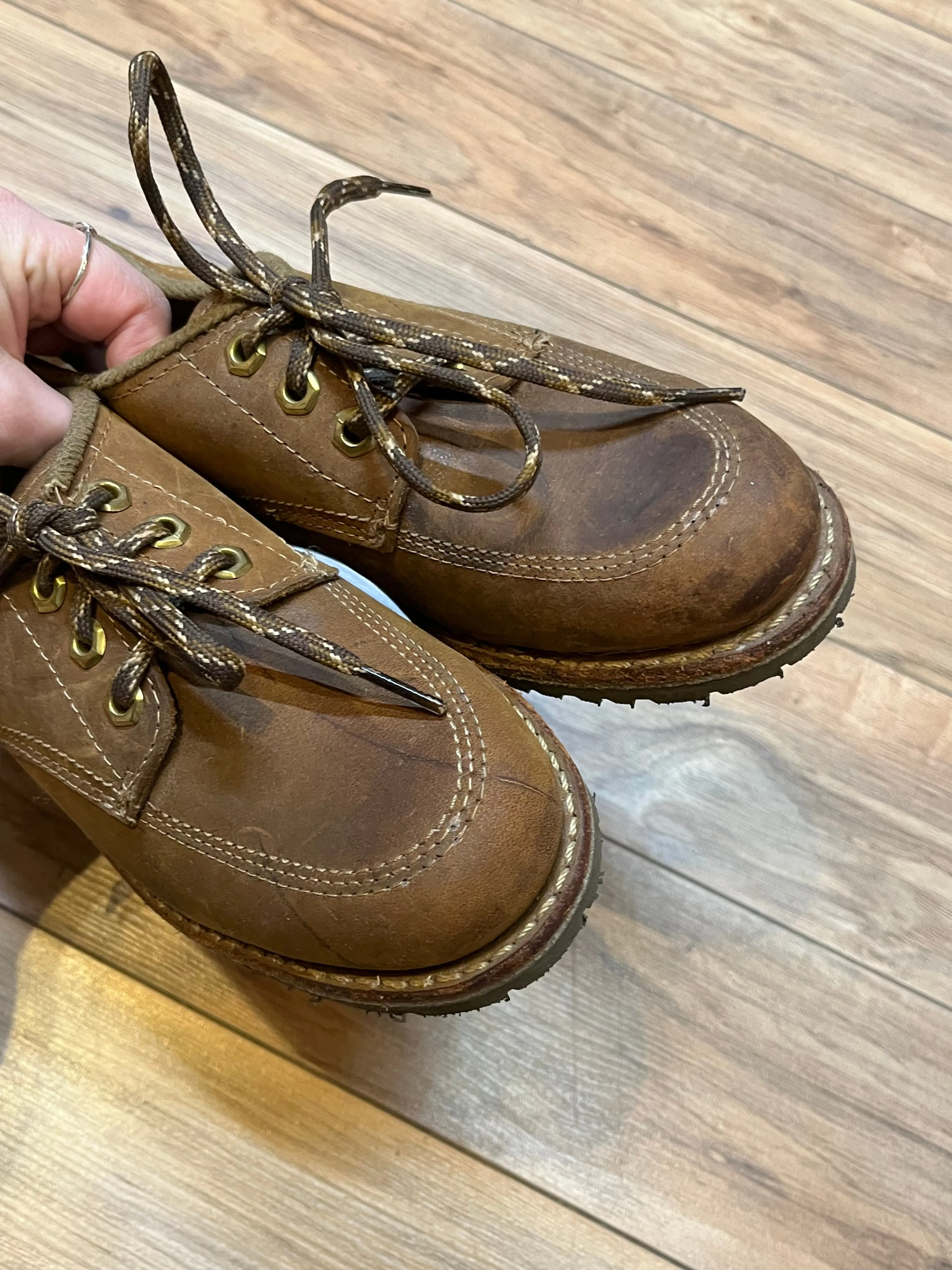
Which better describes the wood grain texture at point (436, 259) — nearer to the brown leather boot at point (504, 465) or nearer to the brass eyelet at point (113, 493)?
the brown leather boot at point (504, 465)

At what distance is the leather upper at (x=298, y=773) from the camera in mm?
593

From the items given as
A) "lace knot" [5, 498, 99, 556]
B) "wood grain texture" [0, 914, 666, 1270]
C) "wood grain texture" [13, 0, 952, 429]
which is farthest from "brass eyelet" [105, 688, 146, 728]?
"wood grain texture" [13, 0, 952, 429]

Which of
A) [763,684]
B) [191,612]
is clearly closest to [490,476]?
[191,612]

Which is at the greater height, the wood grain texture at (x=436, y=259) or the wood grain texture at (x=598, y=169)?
the wood grain texture at (x=598, y=169)

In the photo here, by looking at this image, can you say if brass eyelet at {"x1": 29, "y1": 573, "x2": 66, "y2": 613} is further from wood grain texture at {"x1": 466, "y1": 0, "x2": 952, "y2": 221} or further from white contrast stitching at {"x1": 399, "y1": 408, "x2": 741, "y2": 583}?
wood grain texture at {"x1": 466, "y1": 0, "x2": 952, "y2": 221}

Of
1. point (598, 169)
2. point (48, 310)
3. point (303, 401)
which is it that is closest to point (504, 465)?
point (303, 401)

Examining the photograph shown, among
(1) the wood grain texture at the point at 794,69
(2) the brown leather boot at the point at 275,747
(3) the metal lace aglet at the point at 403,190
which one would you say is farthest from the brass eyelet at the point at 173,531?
(1) the wood grain texture at the point at 794,69

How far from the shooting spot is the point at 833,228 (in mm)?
1064

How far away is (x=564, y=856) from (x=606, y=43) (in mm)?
943

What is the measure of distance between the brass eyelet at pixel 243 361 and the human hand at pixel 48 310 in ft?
0.33

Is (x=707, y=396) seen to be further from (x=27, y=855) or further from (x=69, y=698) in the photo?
(x=27, y=855)

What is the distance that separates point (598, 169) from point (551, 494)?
1.93ft

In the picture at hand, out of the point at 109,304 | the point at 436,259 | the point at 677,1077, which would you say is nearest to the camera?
the point at 109,304

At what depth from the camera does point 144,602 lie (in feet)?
1.96
